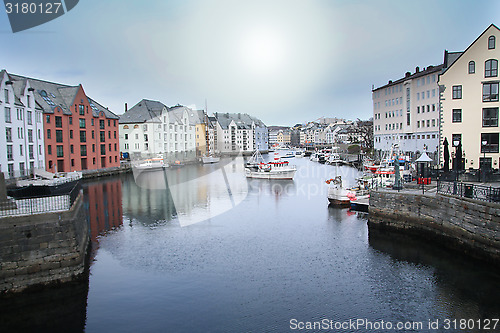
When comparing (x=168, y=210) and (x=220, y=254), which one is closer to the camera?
(x=220, y=254)

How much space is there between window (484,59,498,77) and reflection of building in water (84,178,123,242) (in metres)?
33.8

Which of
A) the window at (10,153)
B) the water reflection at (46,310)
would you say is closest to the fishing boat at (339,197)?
the water reflection at (46,310)

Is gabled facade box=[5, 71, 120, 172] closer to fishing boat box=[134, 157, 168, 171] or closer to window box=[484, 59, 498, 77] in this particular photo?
fishing boat box=[134, 157, 168, 171]

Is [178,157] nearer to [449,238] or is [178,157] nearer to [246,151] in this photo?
[246,151]

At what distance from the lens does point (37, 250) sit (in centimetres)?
1617

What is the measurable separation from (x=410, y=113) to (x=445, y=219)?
51017 mm

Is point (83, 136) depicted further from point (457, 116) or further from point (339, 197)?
point (457, 116)

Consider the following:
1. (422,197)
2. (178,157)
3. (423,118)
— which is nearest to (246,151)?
(178,157)

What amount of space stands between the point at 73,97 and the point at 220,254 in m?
52.2

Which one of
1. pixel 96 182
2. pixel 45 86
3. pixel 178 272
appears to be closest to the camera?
pixel 178 272

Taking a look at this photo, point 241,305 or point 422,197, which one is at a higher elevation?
point 422,197

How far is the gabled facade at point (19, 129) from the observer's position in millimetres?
39562

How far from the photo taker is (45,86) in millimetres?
61219

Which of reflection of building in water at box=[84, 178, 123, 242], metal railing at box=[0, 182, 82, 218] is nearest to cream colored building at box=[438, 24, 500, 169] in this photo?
reflection of building in water at box=[84, 178, 123, 242]
